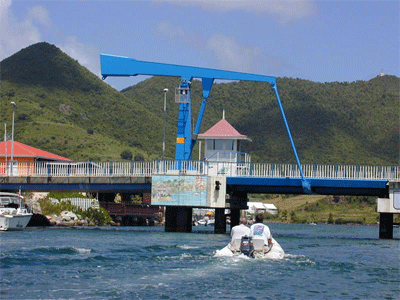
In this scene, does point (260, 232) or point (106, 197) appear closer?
point (260, 232)

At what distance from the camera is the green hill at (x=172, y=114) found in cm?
12331

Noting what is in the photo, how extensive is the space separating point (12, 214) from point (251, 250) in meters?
24.8

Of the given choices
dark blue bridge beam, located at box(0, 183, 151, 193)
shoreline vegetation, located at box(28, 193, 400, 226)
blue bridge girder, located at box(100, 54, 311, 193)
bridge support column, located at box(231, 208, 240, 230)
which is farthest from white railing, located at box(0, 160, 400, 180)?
shoreline vegetation, located at box(28, 193, 400, 226)

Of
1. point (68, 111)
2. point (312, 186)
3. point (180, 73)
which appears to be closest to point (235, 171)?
point (312, 186)

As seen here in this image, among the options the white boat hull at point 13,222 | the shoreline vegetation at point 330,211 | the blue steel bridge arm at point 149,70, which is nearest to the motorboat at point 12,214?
the white boat hull at point 13,222

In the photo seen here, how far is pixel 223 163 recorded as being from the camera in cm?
5131

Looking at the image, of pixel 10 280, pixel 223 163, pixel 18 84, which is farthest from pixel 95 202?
pixel 18 84

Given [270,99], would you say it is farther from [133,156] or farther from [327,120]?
[133,156]

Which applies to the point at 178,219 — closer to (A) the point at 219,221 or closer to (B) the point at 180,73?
(A) the point at 219,221

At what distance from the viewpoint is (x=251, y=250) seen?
88.3 ft

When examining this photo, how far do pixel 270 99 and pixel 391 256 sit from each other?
470 feet

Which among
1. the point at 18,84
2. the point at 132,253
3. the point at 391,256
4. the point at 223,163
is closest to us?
the point at 132,253

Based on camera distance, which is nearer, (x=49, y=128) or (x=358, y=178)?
(x=358, y=178)

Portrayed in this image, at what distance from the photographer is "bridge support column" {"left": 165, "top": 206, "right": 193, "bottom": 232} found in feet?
171
